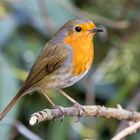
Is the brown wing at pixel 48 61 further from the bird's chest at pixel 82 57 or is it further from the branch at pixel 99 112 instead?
the branch at pixel 99 112

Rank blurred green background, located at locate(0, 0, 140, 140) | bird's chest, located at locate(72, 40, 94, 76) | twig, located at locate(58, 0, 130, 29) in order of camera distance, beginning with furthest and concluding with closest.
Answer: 1. twig, located at locate(58, 0, 130, 29)
2. blurred green background, located at locate(0, 0, 140, 140)
3. bird's chest, located at locate(72, 40, 94, 76)

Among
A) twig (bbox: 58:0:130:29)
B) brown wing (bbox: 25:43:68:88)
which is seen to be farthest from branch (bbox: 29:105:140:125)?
twig (bbox: 58:0:130:29)

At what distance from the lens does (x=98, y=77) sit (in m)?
4.61

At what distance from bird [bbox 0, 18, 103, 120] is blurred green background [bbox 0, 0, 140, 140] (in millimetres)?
839

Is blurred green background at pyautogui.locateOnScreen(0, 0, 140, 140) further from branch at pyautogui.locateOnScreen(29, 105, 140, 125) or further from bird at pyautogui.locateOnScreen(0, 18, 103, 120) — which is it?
branch at pyautogui.locateOnScreen(29, 105, 140, 125)

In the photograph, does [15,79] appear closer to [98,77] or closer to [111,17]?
[98,77]

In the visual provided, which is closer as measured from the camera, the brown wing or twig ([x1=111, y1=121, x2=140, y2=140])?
twig ([x1=111, y1=121, x2=140, y2=140])

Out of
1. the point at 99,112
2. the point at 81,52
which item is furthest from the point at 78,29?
the point at 99,112

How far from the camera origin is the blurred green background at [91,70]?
4398mm

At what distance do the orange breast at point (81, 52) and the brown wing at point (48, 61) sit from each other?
76 millimetres

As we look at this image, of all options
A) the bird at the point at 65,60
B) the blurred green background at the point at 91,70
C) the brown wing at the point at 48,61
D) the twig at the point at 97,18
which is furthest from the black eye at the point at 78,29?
the twig at the point at 97,18

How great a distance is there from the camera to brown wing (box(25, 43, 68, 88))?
3415 millimetres

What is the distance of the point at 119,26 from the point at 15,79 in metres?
1.03

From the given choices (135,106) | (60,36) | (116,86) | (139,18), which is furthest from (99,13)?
(60,36)
